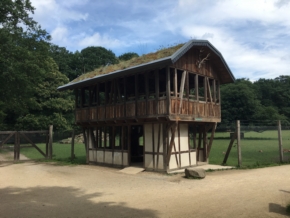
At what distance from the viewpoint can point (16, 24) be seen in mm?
20250

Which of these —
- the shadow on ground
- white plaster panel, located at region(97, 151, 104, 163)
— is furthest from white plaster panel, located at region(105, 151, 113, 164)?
the shadow on ground

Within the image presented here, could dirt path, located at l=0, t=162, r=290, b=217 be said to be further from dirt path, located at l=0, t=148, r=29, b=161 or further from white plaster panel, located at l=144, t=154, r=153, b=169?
dirt path, located at l=0, t=148, r=29, b=161

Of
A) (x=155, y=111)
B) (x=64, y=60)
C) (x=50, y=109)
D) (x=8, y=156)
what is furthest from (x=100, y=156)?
(x=64, y=60)

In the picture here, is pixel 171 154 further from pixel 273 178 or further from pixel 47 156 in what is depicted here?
pixel 47 156

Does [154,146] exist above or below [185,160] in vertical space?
above

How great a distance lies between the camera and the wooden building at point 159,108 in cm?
1305

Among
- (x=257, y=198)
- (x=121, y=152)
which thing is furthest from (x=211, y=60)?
(x=257, y=198)

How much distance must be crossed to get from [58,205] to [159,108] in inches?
265

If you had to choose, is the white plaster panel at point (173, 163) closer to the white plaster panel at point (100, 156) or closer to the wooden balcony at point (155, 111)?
the wooden balcony at point (155, 111)

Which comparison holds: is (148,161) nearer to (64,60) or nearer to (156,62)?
(156,62)

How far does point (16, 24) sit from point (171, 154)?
15.4m

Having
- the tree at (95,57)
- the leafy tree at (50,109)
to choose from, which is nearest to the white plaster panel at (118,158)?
the leafy tree at (50,109)

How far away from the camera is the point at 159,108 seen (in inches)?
507

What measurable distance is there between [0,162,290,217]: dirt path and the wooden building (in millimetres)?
2080
